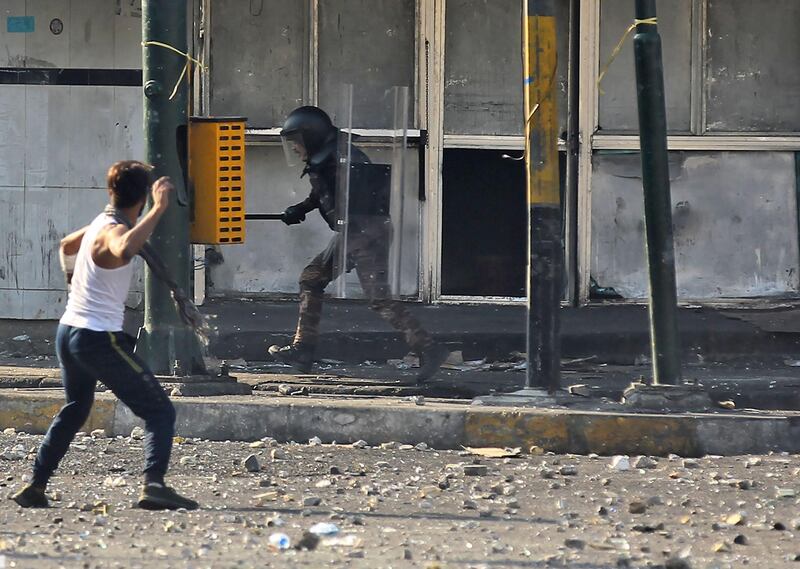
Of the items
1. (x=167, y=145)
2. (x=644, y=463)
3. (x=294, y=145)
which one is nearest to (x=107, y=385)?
(x=167, y=145)

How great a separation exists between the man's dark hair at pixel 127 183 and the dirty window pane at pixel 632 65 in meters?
6.02

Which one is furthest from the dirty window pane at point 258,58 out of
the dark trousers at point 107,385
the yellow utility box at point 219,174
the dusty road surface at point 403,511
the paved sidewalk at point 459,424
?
the dark trousers at point 107,385

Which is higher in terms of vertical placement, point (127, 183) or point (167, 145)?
point (167, 145)

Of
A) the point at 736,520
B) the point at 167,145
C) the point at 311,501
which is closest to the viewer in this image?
the point at 736,520

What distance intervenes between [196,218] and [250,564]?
359 cm

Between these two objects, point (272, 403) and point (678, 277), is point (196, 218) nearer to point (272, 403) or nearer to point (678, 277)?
point (272, 403)

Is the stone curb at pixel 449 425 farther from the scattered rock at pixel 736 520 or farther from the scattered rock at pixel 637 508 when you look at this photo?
the scattered rock at pixel 736 520

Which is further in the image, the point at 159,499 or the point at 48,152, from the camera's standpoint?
the point at 48,152

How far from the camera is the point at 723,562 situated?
5.43 meters

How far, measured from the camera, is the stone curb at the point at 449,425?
7.80 meters

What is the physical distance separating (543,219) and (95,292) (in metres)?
2.94

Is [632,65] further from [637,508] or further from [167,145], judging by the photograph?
[637,508]

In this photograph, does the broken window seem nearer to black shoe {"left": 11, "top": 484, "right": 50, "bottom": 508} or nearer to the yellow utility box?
the yellow utility box

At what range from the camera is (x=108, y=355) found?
20.2ft
